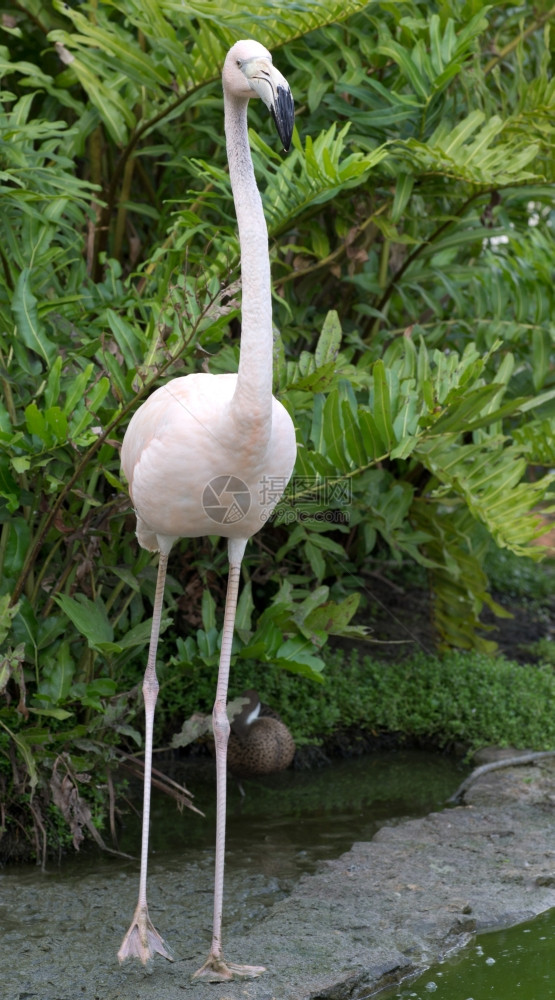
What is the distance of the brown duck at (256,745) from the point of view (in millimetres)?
4887

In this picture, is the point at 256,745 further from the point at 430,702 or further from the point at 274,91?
the point at 274,91

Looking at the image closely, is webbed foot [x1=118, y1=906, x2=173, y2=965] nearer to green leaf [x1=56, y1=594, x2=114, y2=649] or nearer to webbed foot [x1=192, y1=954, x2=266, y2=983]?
webbed foot [x1=192, y1=954, x2=266, y2=983]

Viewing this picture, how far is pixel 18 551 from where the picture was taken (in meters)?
3.93

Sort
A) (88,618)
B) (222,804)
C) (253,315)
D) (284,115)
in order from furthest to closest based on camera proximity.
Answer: (88,618) < (222,804) < (253,315) < (284,115)

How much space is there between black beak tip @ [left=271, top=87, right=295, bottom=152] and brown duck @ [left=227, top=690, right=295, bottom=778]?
9.51 feet

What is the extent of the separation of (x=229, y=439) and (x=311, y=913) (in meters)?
1.62

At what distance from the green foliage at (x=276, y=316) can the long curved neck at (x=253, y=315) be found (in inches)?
19.1

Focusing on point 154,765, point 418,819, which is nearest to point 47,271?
point 154,765

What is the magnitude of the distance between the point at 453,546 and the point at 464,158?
1.97 m

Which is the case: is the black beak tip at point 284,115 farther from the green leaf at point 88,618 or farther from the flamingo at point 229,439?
the green leaf at point 88,618

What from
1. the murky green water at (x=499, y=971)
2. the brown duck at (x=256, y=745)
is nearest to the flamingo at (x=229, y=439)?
the murky green water at (x=499, y=971)

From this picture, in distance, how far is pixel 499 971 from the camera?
10.6ft

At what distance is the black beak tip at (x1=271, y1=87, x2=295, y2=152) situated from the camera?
8.56 ft

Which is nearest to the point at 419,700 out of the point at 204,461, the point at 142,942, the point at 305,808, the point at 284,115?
the point at 305,808
